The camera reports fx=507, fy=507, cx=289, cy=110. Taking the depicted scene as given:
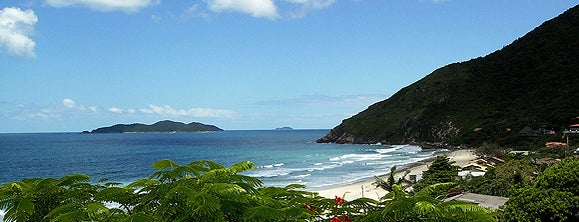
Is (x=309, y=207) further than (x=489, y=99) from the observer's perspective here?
No

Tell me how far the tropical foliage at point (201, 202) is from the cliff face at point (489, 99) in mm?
85947

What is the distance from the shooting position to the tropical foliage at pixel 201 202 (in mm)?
4172

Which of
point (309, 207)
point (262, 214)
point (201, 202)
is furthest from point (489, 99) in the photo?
point (201, 202)

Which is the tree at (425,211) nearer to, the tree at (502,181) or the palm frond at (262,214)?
the palm frond at (262,214)

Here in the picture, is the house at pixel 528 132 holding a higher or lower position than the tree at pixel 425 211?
higher

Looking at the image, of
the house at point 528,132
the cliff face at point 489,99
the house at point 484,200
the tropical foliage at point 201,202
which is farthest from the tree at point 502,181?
the cliff face at point 489,99

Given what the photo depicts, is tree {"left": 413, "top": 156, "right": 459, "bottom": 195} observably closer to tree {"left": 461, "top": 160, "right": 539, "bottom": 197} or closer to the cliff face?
tree {"left": 461, "top": 160, "right": 539, "bottom": 197}

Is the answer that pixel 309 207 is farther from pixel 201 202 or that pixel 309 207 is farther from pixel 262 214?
pixel 201 202

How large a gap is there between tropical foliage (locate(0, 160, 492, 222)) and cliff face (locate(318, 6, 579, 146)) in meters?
85.9

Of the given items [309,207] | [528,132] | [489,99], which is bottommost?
[309,207]

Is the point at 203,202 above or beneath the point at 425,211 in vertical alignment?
above

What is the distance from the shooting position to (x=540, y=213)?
51.1ft

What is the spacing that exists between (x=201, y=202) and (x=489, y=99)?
124825 mm

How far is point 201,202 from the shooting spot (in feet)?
13.3
